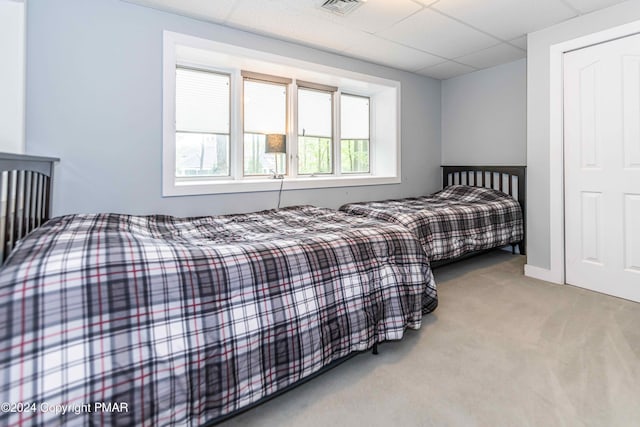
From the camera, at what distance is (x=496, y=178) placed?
13.9 feet

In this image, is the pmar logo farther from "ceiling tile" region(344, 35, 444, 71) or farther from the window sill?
"ceiling tile" region(344, 35, 444, 71)

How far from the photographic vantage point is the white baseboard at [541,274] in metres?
3.07

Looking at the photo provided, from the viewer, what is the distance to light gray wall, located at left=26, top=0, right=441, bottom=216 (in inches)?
92.4

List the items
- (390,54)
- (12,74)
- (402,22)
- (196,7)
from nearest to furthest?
(12,74), (196,7), (402,22), (390,54)

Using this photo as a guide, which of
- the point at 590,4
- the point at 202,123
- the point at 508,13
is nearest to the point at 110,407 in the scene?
the point at 202,123

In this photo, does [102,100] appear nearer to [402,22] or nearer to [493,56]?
[402,22]

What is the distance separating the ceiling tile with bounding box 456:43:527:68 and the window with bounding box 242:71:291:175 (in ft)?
7.10

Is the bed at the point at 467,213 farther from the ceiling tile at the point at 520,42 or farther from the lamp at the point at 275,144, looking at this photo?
the ceiling tile at the point at 520,42

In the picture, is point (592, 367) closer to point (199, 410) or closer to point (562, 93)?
point (199, 410)

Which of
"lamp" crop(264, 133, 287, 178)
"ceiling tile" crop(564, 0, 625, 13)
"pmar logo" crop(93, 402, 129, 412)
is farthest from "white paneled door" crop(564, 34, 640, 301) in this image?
"pmar logo" crop(93, 402, 129, 412)

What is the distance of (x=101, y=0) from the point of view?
2.49m

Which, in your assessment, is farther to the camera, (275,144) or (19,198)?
(275,144)

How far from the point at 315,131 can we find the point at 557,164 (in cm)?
252

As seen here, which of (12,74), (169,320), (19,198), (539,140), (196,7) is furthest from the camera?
(539,140)
